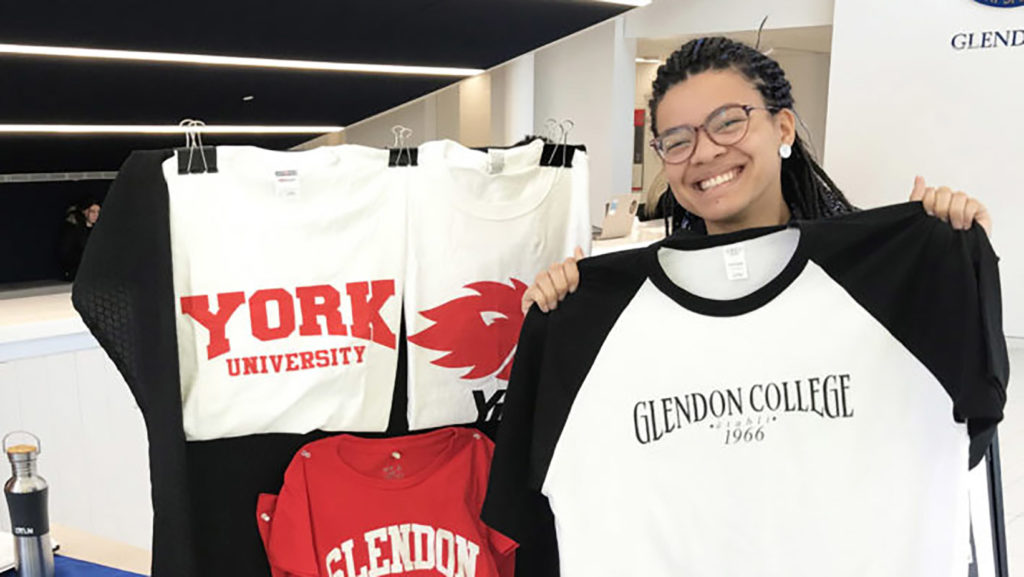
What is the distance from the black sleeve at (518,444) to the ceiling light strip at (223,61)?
4.16 m

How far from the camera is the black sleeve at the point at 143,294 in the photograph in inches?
50.8

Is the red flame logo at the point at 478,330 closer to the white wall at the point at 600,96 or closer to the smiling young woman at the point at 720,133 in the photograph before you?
the smiling young woman at the point at 720,133

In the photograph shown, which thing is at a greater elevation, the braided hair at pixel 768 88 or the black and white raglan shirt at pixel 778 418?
the braided hair at pixel 768 88

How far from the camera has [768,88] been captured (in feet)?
4.53

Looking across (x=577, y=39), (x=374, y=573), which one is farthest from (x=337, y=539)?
(x=577, y=39)

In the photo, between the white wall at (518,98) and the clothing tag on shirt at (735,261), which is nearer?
the clothing tag on shirt at (735,261)

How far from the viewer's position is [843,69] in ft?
21.8

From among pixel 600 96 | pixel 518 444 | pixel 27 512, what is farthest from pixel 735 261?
pixel 600 96

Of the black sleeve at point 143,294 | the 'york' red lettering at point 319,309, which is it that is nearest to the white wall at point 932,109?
the 'york' red lettering at point 319,309

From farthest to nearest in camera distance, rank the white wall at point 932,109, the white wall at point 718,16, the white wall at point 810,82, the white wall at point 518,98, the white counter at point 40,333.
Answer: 1. the white wall at point 810,82
2. the white wall at point 518,98
3. the white wall at point 718,16
4. the white wall at point 932,109
5. the white counter at point 40,333

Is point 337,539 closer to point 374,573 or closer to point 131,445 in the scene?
point 374,573

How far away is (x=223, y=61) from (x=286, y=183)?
432 centimetres

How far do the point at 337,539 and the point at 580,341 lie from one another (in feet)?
1.94

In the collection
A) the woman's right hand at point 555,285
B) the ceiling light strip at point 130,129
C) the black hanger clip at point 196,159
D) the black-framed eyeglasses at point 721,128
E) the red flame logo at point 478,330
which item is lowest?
the red flame logo at point 478,330
